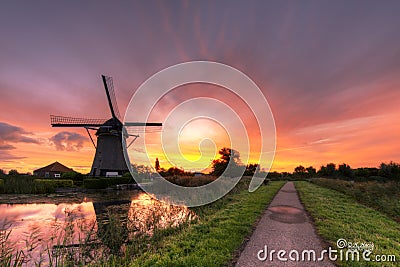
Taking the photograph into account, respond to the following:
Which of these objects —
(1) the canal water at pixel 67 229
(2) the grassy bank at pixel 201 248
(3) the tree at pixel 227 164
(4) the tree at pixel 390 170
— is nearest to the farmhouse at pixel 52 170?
(3) the tree at pixel 227 164

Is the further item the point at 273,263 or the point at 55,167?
the point at 55,167

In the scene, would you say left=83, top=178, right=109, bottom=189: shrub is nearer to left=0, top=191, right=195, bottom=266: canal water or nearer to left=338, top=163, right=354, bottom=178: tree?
left=0, top=191, right=195, bottom=266: canal water

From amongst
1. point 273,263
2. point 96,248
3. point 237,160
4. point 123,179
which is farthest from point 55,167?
point 273,263

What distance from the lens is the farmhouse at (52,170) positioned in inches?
1645

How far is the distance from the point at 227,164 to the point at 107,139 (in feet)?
61.4

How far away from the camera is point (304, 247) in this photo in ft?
15.7

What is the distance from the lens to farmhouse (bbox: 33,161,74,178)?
41.8 metres

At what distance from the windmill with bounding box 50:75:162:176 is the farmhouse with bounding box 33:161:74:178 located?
65.5 feet

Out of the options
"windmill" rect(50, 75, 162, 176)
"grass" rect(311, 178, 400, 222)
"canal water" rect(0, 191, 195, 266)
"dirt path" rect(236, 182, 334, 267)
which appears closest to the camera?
"dirt path" rect(236, 182, 334, 267)

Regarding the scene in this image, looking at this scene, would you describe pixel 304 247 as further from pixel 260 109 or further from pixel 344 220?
pixel 260 109

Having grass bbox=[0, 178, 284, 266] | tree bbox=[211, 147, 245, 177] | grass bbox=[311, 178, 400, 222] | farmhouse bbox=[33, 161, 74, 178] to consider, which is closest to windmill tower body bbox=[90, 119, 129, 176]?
tree bbox=[211, 147, 245, 177]

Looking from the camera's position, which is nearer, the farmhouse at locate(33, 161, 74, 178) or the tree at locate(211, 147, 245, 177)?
the tree at locate(211, 147, 245, 177)

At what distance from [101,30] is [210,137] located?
36.1 ft

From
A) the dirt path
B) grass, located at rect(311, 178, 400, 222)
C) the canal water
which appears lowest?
grass, located at rect(311, 178, 400, 222)
